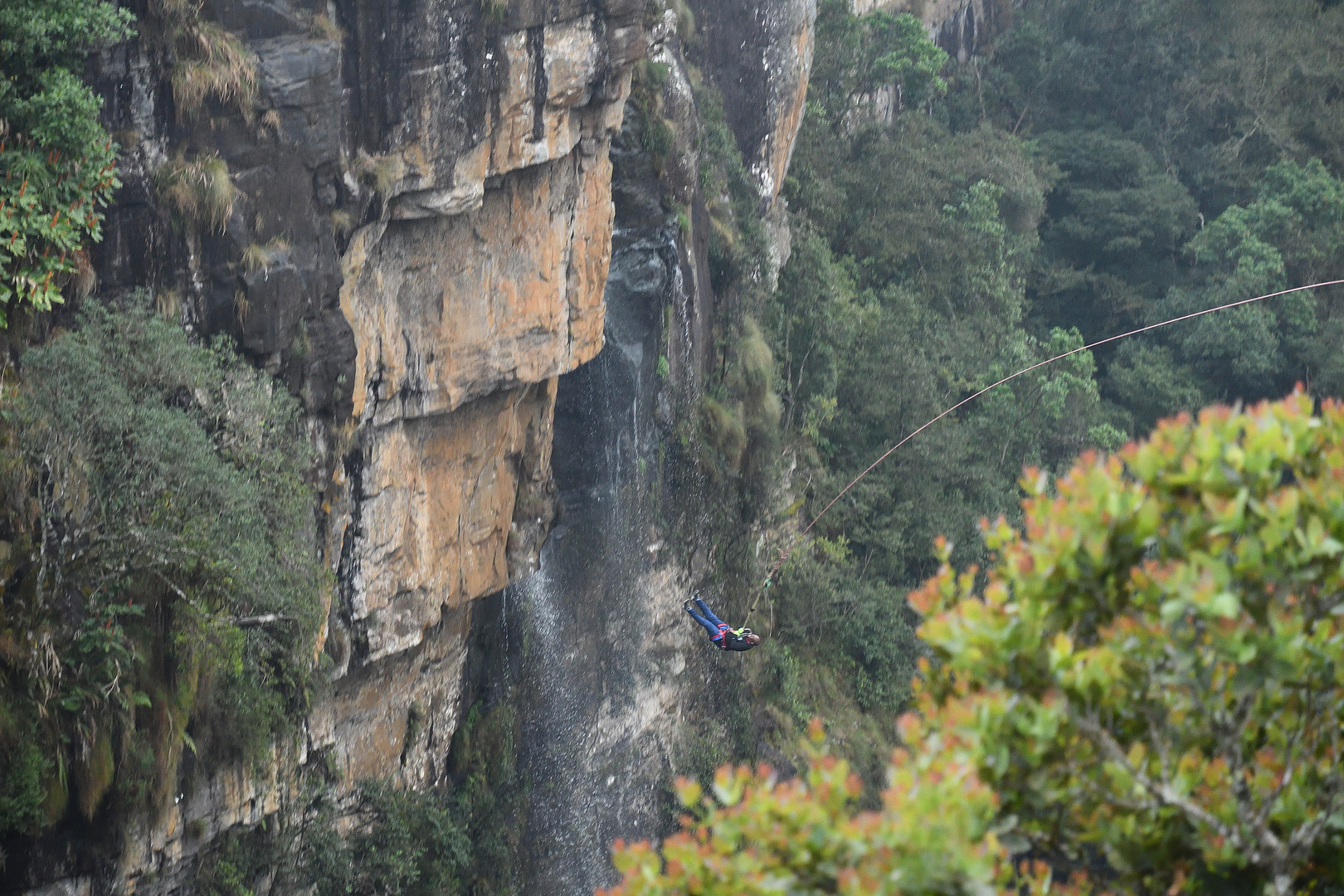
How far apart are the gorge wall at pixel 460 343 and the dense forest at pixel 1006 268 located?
287 centimetres

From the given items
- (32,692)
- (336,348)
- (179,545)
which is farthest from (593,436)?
(32,692)

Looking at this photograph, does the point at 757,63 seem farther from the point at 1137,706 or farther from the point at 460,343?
the point at 1137,706

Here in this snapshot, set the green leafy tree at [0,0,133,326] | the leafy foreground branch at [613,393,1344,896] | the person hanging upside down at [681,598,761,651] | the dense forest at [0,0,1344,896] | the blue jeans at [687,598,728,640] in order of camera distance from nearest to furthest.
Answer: the leafy foreground branch at [613,393,1344,896] → the dense forest at [0,0,1344,896] → the green leafy tree at [0,0,133,326] → the person hanging upside down at [681,598,761,651] → the blue jeans at [687,598,728,640]

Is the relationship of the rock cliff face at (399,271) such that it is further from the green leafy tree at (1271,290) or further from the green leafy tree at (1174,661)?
the green leafy tree at (1271,290)

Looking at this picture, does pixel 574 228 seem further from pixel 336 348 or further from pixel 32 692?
pixel 32 692

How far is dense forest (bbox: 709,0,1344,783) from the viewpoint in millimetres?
21688

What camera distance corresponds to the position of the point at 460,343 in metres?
13.6

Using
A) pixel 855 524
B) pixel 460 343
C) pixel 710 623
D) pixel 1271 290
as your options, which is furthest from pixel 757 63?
pixel 1271 290

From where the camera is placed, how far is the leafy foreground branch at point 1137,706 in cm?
443

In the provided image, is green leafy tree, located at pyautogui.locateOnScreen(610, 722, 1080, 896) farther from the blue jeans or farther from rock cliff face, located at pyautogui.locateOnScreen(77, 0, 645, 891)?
the blue jeans

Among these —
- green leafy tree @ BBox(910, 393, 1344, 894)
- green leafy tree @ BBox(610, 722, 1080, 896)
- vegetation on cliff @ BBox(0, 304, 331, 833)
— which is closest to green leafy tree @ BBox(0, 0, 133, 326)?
vegetation on cliff @ BBox(0, 304, 331, 833)

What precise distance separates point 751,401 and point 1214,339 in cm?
1330

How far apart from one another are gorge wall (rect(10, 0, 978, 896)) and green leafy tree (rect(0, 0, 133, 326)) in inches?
16.3

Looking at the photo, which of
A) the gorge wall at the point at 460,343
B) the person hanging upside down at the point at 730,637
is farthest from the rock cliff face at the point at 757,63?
the person hanging upside down at the point at 730,637
